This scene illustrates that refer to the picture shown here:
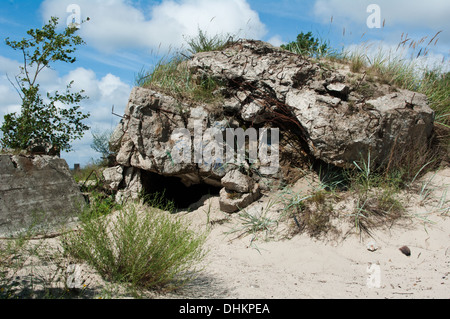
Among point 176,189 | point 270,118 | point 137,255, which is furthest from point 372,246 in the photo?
point 176,189

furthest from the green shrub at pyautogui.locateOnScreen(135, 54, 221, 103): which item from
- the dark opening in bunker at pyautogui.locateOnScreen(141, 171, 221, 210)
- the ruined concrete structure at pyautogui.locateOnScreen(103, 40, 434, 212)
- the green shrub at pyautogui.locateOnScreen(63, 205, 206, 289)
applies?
the green shrub at pyautogui.locateOnScreen(63, 205, 206, 289)

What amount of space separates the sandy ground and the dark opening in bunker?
78 cm

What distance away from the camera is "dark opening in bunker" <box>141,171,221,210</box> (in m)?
6.38

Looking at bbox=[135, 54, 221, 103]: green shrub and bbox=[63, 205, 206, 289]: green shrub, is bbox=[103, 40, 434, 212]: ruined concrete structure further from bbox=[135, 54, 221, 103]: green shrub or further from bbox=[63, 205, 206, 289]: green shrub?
bbox=[63, 205, 206, 289]: green shrub

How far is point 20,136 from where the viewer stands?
6871 millimetres

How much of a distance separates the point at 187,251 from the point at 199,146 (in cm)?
260

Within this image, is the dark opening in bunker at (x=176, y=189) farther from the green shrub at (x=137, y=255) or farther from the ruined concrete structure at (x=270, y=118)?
the green shrub at (x=137, y=255)

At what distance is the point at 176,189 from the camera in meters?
6.81

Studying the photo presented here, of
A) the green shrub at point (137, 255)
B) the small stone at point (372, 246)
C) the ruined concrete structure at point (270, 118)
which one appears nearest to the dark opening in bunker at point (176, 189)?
the ruined concrete structure at point (270, 118)

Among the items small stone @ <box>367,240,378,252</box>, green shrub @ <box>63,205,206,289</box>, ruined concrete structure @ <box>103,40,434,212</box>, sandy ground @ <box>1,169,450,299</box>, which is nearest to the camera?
green shrub @ <box>63,205,206,289</box>

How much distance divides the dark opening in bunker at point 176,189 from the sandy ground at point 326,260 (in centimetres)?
78

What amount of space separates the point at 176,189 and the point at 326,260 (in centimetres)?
329
